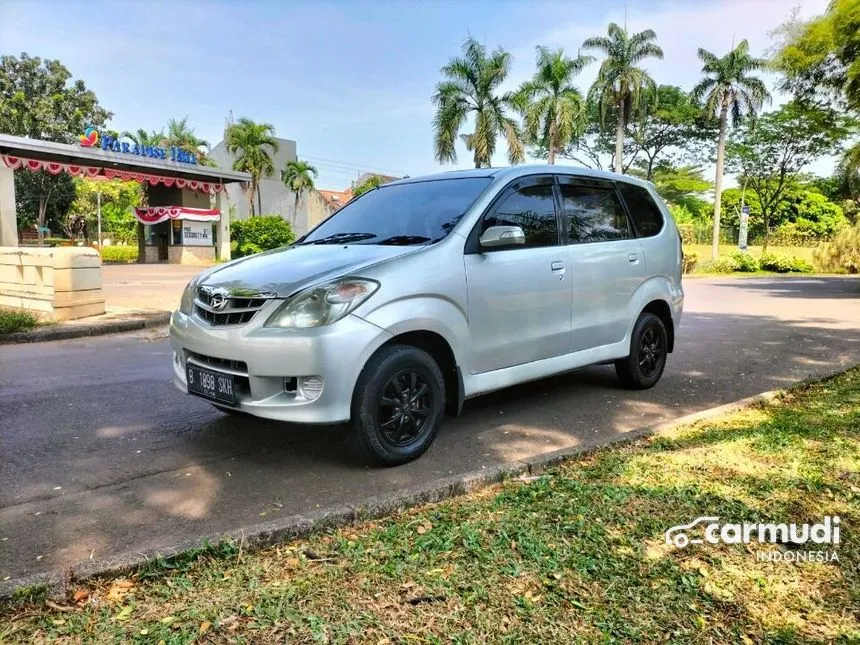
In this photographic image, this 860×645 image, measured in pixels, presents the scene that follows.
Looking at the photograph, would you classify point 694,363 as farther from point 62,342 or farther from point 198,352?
point 62,342

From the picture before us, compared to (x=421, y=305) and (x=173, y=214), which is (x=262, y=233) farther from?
(x=421, y=305)

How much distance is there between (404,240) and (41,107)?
4438 cm

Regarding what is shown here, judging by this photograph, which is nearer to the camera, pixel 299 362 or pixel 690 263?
pixel 299 362

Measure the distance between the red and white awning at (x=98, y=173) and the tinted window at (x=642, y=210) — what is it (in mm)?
21944

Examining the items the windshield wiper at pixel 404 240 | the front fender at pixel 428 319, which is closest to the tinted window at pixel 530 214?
the windshield wiper at pixel 404 240

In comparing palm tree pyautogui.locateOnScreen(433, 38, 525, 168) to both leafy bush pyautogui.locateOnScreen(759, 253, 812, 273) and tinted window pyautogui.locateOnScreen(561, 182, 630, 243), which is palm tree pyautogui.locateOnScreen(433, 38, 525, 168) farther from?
tinted window pyautogui.locateOnScreen(561, 182, 630, 243)

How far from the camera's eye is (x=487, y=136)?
86.4ft

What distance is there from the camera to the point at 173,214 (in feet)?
102

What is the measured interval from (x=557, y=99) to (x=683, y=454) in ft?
95.2

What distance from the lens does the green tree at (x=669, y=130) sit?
4034 cm

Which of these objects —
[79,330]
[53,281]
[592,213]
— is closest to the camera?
[592,213]

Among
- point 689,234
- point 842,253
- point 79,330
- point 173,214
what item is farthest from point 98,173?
point 689,234

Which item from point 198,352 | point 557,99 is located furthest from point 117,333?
point 557,99

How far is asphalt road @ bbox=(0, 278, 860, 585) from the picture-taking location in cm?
315
